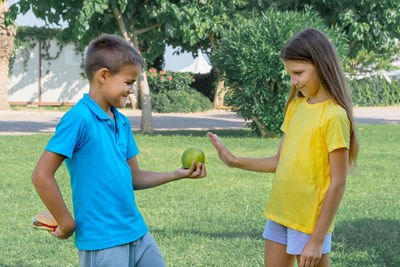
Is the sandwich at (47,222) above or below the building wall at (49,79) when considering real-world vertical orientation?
above

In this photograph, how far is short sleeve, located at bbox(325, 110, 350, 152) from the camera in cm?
228

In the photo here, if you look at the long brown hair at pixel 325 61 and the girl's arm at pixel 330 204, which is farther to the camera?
the long brown hair at pixel 325 61

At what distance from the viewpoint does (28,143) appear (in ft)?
39.3

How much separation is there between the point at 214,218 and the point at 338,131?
3.36m

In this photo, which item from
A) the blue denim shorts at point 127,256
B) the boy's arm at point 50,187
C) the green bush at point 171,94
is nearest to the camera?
the boy's arm at point 50,187

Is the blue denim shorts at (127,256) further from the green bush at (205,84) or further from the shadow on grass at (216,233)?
the green bush at (205,84)

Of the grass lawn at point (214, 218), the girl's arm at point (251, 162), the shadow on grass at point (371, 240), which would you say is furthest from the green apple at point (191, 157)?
the shadow on grass at point (371, 240)

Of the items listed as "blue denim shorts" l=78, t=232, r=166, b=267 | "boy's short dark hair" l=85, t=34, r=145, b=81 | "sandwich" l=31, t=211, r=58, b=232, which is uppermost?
"boy's short dark hair" l=85, t=34, r=145, b=81

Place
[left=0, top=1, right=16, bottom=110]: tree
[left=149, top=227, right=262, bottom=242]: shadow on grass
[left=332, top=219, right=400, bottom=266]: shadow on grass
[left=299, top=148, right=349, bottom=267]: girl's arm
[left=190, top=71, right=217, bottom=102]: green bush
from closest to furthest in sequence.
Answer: [left=299, top=148, right=349, bottom=267]: girl's arm
[left=332, top=219, right=400, bottom=266]: shadow on grass
[left=149, top=227, right=262, bottom=242]: shadow on grass
[left=0, top=1, right=16, bottom=110]: tree
[left=190, top=71, right=217, bottom=102]: green bush

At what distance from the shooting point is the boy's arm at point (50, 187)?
6.75 feet

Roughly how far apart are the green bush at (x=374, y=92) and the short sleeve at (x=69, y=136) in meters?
32.0

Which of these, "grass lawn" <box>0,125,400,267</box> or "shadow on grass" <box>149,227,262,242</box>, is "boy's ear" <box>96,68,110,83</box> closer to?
"grass lawn" <box>0,125,400,267</box>

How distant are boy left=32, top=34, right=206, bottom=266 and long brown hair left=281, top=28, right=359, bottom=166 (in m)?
0.75

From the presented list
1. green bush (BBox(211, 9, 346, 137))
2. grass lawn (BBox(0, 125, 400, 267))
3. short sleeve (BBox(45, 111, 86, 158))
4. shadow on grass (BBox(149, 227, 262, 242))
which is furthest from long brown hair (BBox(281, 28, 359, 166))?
green bush (BBox(211, 9, 346, 137))
